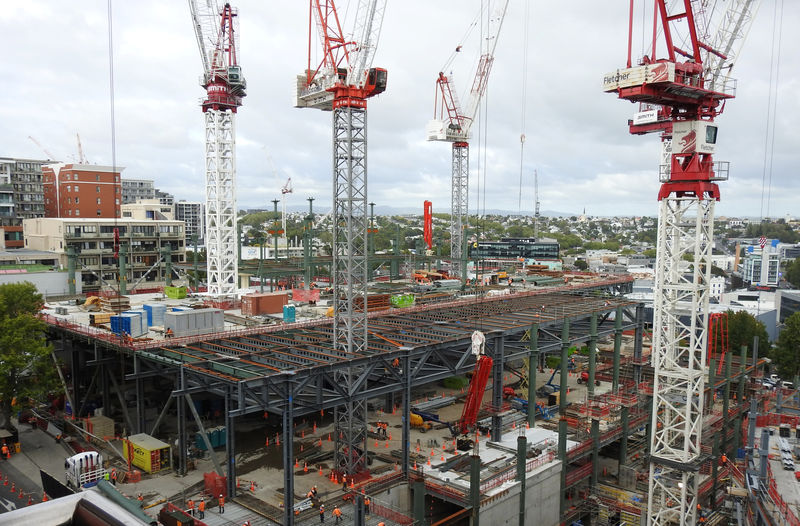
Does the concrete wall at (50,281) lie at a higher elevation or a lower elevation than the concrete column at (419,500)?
higher

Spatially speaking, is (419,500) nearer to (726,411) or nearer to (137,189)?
(726,411)

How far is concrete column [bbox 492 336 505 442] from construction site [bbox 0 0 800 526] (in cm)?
12

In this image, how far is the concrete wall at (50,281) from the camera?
62688mm

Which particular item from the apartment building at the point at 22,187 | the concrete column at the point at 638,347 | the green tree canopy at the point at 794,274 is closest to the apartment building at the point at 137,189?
the apartment building at the point at 22,187

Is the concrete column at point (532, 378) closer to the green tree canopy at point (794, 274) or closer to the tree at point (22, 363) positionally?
the tree at point (22, 363)

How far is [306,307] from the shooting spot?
5684cm

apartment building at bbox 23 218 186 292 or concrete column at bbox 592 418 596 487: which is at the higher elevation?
apartment building at bbox 23 218 186 292

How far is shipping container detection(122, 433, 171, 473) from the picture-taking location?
3164cm

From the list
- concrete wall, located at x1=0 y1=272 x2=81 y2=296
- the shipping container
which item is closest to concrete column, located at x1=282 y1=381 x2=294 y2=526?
the shipping container

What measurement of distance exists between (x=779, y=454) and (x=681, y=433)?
18.6 meters

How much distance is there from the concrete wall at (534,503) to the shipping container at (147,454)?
18.1 metres

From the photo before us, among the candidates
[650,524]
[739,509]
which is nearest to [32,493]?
[650,524]

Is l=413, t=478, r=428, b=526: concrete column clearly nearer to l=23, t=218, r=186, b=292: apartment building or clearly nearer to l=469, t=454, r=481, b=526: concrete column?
l=469, t=454, r=481, b=526: concrete column

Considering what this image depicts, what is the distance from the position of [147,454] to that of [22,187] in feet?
298
